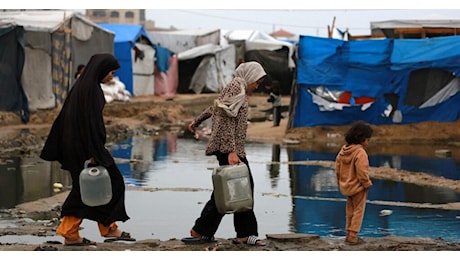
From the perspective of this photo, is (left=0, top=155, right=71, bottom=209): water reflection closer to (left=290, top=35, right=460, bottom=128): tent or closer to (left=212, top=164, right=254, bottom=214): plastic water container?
(left=212, top=164, right=254, bottom=214): plastic water container

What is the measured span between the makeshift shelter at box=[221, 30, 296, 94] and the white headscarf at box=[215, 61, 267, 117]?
32227mm

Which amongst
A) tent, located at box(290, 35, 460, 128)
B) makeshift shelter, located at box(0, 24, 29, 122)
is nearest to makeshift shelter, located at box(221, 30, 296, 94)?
tent, located at box(290, 35, 460, 128)

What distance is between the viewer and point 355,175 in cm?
770

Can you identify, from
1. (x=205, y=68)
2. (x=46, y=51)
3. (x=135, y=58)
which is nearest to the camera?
(x=46, y=51)

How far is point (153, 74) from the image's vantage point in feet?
113

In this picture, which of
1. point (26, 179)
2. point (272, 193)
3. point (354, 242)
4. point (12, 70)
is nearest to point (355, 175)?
point (354, 242)

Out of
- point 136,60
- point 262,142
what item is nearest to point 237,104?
point 262,142

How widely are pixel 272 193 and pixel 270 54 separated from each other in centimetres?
2984

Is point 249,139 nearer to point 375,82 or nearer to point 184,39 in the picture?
point 375,82

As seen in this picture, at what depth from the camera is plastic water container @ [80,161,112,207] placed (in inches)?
287

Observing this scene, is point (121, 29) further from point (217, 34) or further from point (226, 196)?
point (226, 196)

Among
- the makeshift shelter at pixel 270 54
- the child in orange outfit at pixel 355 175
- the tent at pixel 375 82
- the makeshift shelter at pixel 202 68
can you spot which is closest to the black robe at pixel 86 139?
the child in orange outfit at pixel 355 175

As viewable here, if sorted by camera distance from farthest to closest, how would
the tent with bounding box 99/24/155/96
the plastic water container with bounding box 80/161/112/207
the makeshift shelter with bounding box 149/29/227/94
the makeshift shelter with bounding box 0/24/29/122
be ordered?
the makeshift shelter with bounding box 149/29/227/94 → the tent with bounding box 99/24/155/96 → the makeshift shelter with bounding box 0/24/29/122 → the plastic water container with bounding box 80/161/112/207

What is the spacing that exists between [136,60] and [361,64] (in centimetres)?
1378
